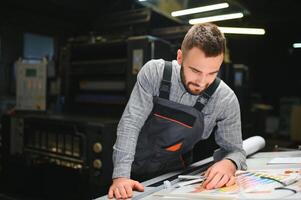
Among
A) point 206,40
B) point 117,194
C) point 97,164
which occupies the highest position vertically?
point 206,40

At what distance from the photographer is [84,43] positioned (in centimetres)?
263

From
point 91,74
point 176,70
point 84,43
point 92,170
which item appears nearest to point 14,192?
point 92,170

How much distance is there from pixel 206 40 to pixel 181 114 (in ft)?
1.02

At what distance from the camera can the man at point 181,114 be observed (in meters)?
1.01

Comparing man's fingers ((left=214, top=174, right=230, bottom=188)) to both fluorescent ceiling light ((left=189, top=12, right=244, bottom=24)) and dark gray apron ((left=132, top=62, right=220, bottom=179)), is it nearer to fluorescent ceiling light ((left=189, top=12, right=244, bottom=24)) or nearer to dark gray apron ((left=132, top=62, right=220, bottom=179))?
dark gray apron ((left=132, top=62, right=220, bottom=179))

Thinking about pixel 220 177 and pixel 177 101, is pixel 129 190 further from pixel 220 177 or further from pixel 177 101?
pixel 177 101

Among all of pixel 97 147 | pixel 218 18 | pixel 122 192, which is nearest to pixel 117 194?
pixel 122 192

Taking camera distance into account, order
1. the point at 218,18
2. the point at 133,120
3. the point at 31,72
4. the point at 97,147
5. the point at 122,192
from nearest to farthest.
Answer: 1. the point at 122,192
2. the point at 133,120
3. the point at 218,18
4. the point at 97,147
5. the point at 31,72

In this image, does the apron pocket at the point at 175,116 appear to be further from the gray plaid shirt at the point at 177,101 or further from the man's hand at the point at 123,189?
the man's hand at the point at 123,189

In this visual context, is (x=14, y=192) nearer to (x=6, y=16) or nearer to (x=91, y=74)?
(x=91, y=74)

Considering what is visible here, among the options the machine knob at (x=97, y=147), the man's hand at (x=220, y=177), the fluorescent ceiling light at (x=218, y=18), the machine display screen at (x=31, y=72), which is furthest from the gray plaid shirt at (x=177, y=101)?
the machine display screen at (x=31, y=72)

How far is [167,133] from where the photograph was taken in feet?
4.07

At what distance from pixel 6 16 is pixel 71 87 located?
2629 mm

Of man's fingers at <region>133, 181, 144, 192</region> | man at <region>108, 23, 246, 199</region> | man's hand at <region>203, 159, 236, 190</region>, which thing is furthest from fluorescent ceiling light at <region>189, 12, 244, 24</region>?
man's fingers at <region>133, 181, 144, 192</region>
